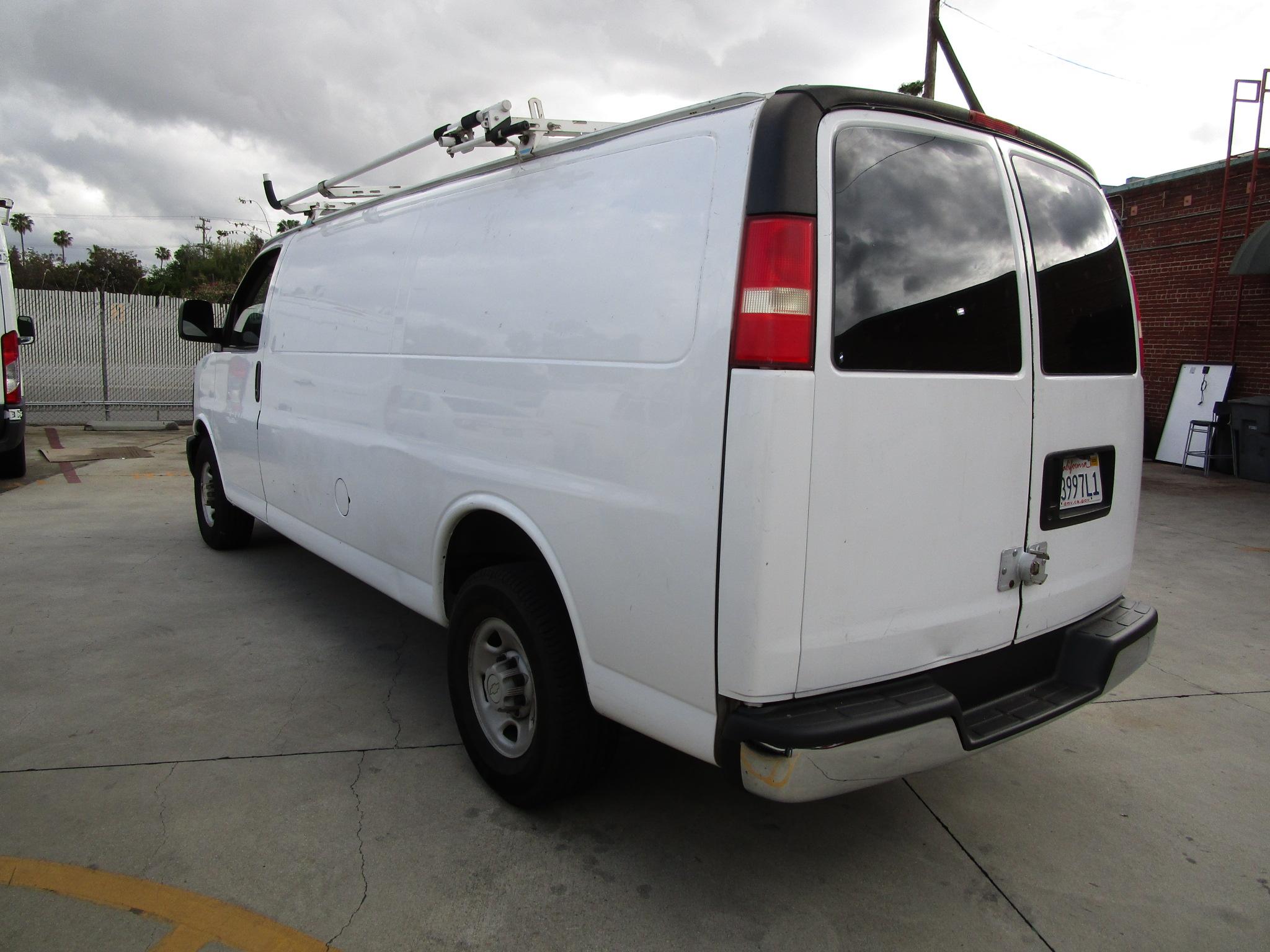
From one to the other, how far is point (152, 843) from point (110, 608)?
9.15ft

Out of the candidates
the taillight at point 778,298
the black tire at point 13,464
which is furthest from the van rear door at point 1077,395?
the black tire at point 13,464

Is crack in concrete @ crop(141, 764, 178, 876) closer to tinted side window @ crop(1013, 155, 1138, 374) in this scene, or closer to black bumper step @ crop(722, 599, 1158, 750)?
black bumper step @ crop(722, 599, 1158, 750)

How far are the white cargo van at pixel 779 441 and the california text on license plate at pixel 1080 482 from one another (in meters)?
0.02

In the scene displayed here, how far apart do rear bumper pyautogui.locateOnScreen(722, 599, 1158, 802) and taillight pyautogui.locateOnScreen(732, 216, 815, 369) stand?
864 mm

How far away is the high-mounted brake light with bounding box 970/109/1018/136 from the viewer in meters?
2.51

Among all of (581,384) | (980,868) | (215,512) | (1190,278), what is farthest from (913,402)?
(1190,278)

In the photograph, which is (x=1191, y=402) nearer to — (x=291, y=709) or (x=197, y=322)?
(x=197, y=322)

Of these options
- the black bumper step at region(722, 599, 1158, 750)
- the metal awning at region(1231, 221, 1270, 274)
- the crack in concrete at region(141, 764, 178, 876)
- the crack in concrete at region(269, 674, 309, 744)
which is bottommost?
the crack in concrete at region(141, 764, 178, 876)

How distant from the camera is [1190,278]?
12.2 metres

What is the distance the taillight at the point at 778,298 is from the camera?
2049 millimetres

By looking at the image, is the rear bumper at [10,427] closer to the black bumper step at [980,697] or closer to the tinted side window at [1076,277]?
the black bumper step at [980,697]

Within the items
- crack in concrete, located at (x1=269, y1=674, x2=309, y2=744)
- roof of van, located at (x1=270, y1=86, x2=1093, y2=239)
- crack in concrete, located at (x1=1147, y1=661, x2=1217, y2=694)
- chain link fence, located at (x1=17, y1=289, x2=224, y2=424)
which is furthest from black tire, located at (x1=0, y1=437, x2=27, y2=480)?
crack in concrete, located at (x1=1147, y1=661, x2=1217, y2=694)

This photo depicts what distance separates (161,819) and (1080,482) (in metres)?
3.19

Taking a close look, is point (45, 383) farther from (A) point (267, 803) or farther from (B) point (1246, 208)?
(B) point (1246, 208)
